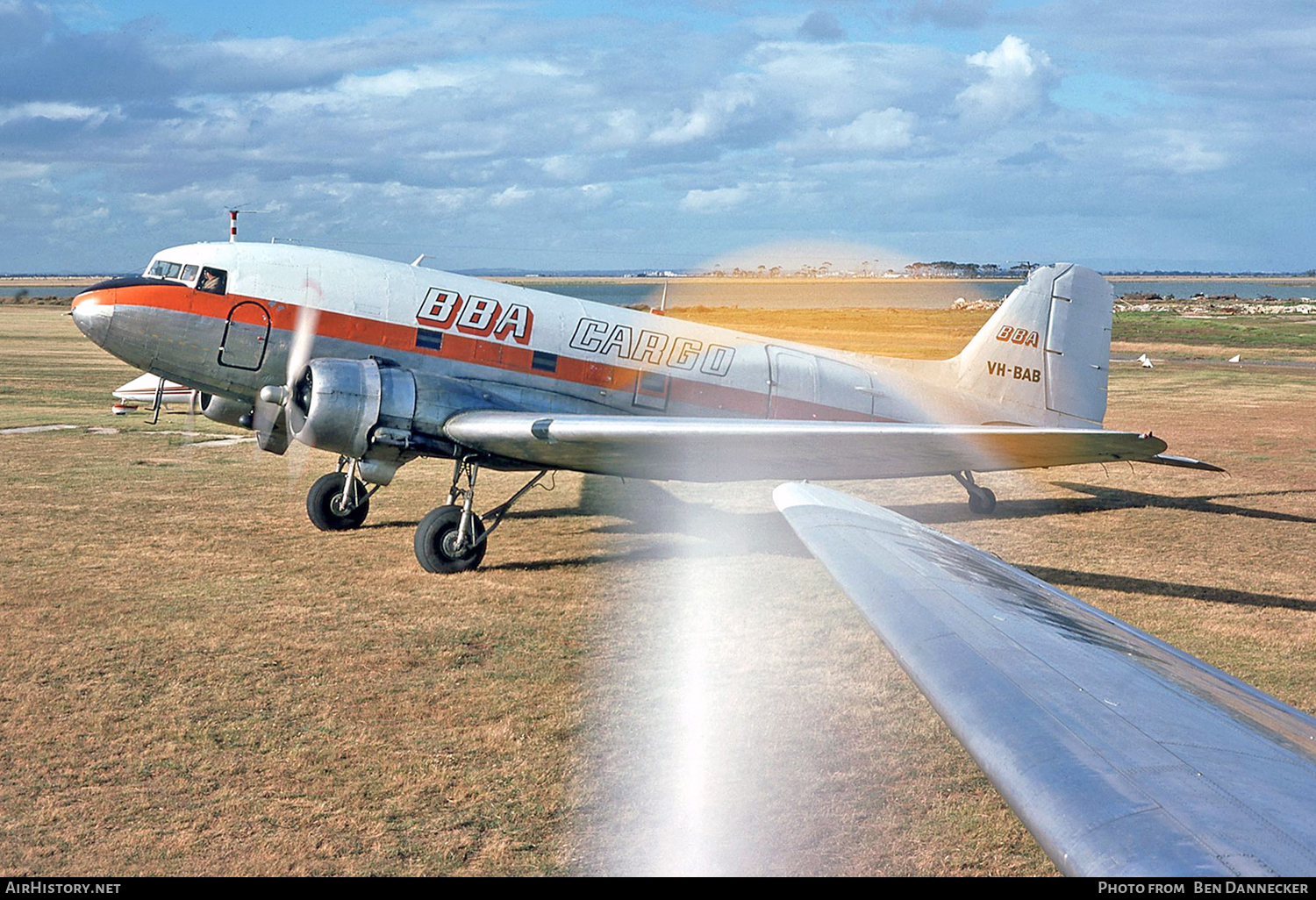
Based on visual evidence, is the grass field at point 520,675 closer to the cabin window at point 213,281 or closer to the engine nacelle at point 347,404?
the engine nacelle at point 347,404

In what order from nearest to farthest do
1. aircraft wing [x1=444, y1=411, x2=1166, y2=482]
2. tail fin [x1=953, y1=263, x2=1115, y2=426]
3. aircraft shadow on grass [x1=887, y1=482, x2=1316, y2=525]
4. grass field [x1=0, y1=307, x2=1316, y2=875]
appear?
grass field [x1=0, y1=307, x2=1316, y2=875]
aircraft wing [x1=444, y1=411, x2=1166, y2=482]
tail fin [x1=953, y1=263, x2=1115, y2=426]
aircraft shadow on grass [x1=887, y1=482, x2=1316, y2=525]

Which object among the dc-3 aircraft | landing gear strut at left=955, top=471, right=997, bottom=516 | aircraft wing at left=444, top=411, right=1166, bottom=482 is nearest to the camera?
the dc-3 aircraft

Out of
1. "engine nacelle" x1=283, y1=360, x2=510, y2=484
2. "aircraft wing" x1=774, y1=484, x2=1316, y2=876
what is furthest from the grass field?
"aircraft wing" x1=774, y1=484, x2=1316, y2=876

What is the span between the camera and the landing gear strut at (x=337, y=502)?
40.3ft

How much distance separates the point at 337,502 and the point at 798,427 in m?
6.31

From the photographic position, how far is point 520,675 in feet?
25.1

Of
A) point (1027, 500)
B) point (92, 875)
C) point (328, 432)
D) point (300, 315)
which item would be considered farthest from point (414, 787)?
point (1027, 500)

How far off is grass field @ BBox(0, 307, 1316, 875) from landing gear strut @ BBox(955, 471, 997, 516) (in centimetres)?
29

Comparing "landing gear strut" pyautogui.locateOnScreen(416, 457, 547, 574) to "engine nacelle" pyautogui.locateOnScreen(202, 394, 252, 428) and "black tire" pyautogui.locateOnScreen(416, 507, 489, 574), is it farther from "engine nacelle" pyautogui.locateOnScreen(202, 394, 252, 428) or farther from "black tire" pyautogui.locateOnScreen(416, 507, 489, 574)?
"engine nacelle" pyautogui.locateOnScreen(202, 394, 252, 428)

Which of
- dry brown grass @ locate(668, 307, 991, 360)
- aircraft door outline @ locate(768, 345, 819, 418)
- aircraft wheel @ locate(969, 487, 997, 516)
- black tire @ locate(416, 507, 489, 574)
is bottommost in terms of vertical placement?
black tire @ locate(416, 507, 489, 574)

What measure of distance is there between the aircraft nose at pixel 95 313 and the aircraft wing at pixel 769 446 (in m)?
4.02

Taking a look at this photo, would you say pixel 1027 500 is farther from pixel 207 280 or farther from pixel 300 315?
pixel 207 280

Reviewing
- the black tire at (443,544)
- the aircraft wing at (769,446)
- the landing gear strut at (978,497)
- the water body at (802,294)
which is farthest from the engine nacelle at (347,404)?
the landing gear strut at (978,497)

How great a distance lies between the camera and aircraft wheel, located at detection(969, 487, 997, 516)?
1433cm
